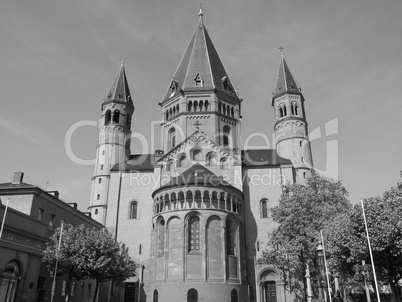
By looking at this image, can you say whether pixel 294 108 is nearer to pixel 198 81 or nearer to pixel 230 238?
pixel 198 81

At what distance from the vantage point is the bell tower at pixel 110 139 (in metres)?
50.3

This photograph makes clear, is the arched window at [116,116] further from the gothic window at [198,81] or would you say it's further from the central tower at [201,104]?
the gothic window at [198,81]

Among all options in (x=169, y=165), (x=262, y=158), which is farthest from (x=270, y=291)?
(x=169, y=165)

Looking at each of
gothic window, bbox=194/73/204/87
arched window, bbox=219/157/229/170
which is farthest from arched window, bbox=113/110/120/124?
arched window, bbox=219/157/229/170

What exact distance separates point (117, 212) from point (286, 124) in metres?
28.8

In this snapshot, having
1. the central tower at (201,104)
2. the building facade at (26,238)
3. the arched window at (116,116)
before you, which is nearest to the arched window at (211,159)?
the central tower at (201,104)

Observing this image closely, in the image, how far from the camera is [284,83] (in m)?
58.0

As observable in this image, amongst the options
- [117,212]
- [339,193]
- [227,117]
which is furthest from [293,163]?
[117,212]

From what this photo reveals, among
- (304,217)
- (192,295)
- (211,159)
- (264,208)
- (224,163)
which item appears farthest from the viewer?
(211,159)

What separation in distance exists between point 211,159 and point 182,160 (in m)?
4.13

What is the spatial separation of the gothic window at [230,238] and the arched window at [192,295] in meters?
5.66

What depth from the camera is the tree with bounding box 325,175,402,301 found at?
868 inches

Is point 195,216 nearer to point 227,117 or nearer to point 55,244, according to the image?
point 55,244

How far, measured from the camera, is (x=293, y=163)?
51.8 meters
